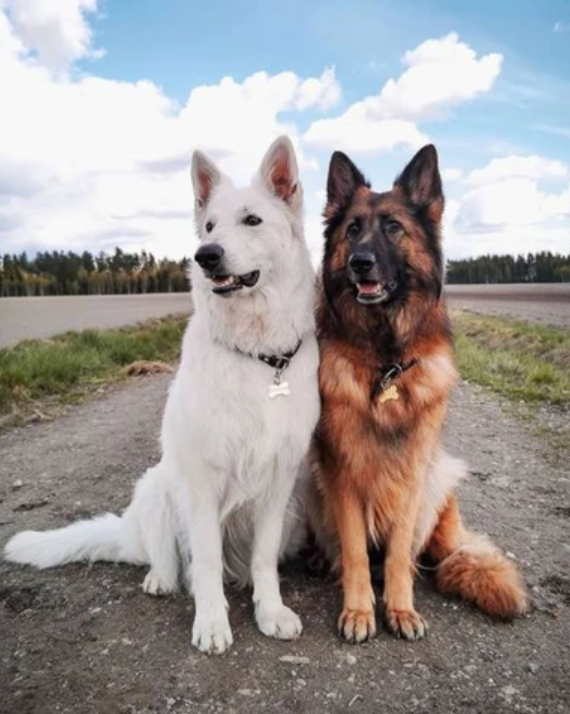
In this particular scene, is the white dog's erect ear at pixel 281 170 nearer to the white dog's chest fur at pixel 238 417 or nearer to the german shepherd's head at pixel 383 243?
the german shepherd's head at pixel 383 243

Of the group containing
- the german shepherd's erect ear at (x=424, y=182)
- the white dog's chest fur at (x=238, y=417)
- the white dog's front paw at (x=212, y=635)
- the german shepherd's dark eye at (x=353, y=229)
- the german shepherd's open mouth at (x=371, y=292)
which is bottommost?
the white dog's front paw at (x=212, y=635)

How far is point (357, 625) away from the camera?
3242 mm

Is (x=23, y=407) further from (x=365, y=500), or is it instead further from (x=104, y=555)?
(x=365, y=500)

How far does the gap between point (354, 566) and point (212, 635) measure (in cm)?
81

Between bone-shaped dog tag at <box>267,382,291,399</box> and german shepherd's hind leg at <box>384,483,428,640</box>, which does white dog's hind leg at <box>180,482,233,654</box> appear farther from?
german shepherd's hind leg at <box>384,483,428,640</box>

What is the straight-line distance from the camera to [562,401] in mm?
8250

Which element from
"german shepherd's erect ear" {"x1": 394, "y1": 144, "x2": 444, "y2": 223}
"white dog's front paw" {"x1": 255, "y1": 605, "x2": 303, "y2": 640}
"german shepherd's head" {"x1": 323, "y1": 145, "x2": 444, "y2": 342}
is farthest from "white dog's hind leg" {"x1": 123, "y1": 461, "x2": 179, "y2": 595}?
"german shepherd's erect ear" {"x1": 394, "y1": 144, "x2": 444, "y2": 223}

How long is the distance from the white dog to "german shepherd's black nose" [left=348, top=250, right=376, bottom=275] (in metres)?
0.27

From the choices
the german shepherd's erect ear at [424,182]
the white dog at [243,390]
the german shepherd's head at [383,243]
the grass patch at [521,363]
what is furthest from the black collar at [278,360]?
the grass patch at [521,363]

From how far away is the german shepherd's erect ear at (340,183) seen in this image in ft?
12.2

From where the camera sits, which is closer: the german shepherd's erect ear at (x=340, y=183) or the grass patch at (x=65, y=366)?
the german shepherd's erect ear at (x=340, y=183)

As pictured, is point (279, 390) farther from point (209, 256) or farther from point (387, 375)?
point (209, 256)

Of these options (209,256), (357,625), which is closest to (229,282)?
(209,256)

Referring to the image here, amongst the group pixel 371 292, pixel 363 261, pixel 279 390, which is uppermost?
pixel 363 261
